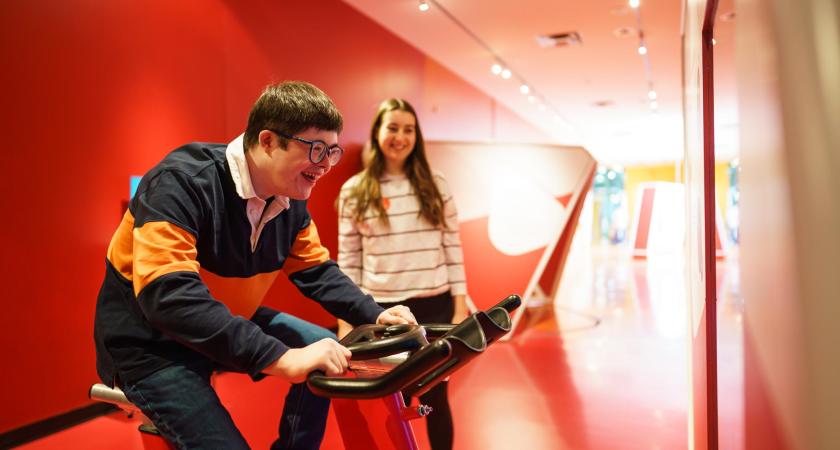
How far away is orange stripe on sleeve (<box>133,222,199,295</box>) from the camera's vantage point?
1.11 meters

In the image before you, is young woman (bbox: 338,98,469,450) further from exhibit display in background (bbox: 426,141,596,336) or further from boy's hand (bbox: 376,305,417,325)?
exhibit display in background (bbox: 426,141,596,336)

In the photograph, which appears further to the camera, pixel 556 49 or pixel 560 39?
pixel 556 49

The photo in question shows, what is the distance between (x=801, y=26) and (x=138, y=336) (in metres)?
1.17

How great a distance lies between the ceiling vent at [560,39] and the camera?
7539 mm

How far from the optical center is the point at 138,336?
3.92ft

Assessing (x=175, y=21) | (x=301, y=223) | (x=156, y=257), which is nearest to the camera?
(x=156, y=257)

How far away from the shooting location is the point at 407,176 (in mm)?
2516

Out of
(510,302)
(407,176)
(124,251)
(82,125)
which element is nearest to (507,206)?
(407,176)

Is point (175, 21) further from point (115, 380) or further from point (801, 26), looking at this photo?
point (801, 26)

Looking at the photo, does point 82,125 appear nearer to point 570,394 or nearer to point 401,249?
point 401,249

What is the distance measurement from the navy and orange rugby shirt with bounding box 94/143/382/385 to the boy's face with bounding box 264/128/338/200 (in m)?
0.10

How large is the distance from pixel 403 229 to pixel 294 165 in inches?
45.9

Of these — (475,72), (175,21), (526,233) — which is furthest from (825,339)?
(475,72)

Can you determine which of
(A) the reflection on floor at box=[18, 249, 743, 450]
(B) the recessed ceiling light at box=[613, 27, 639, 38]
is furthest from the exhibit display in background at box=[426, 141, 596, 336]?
(B) the recessed ceiling light at box=[613, 27, 639, 38]
